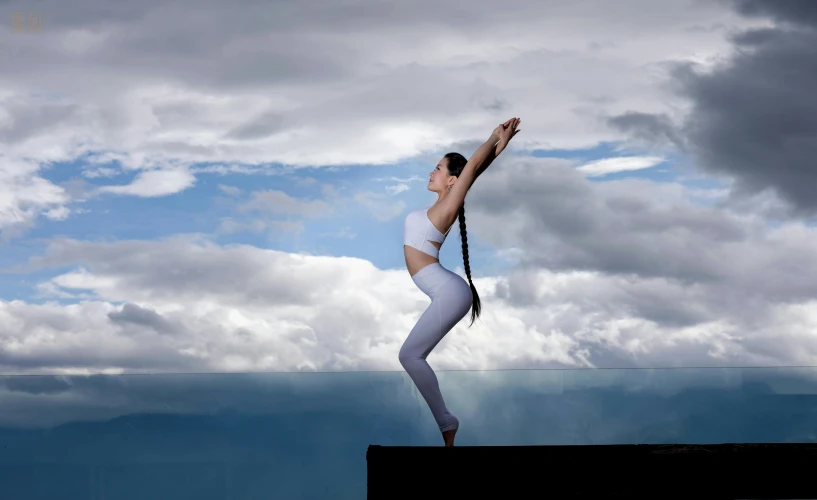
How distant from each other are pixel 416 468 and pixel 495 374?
4.19m

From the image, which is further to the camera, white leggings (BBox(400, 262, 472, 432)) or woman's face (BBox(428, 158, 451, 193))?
woman's face (BBox(428, 158, 451, 193))

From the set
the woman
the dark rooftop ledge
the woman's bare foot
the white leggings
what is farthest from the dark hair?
the dark rooftop ledge

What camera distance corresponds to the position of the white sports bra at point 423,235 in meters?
6.20

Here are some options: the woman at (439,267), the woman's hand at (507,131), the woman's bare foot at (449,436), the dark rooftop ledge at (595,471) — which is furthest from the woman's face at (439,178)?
the dark rooftop ledge at (595,471)

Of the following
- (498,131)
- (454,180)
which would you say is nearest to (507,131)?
(498,131)

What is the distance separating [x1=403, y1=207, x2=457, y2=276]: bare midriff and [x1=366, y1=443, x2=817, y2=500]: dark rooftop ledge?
2.45 meters

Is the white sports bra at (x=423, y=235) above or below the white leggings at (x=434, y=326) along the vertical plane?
above

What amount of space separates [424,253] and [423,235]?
0.46 ft

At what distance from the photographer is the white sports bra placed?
6203mm

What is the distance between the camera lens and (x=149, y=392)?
869 centimetres

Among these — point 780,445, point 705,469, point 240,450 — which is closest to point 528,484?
point 705,469

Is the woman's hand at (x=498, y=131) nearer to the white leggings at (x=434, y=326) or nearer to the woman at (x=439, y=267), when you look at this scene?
the woman at (x=439, y=267)

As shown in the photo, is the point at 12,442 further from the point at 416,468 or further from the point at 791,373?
the point at 791,373

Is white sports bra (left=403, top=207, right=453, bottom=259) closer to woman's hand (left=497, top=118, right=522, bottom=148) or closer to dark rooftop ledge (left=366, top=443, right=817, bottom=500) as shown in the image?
woman's hand (left=497, top=118, right=522, bottom=148)
